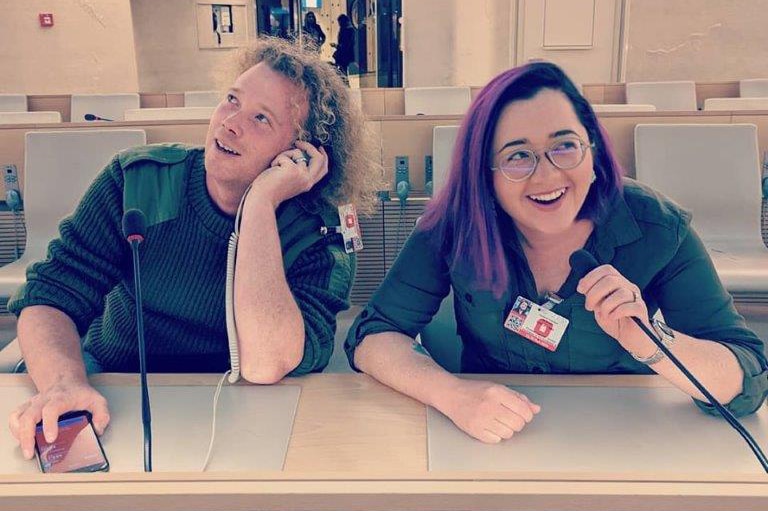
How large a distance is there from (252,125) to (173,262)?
0.32 metres

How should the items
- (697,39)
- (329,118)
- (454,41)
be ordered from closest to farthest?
(329,118)
(454,41)
(697,39)

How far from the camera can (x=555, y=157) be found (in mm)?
1146

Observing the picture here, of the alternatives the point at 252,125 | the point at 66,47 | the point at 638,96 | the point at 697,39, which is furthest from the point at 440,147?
the point at 66,47

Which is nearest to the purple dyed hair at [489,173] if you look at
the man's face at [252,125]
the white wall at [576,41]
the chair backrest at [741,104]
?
the man's face at [252,125]

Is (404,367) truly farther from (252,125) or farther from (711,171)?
(711,171)

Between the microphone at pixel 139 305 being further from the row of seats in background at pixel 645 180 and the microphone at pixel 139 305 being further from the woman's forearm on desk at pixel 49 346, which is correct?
the row of seats in background at pixel 645 180

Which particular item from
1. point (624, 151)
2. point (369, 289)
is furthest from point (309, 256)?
point (624, 151)

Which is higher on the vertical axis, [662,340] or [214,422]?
[662,340]

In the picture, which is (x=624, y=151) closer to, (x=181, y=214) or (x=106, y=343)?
(x=181, y=214)

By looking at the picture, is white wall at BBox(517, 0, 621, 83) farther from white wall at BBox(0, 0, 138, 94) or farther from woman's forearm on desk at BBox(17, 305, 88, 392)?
woman's forearm on desk at BBox(17, 305, 88, 392)

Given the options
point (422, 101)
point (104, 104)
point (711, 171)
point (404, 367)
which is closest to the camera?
point (404, 367)

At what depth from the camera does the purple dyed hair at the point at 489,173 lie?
1.17 metres

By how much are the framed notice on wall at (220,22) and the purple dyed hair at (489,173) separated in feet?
26.5

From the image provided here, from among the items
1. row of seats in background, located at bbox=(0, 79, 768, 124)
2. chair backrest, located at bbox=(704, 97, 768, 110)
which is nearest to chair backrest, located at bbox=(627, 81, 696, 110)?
row of seats in background, located at bbox=(0, 79, 768, 124)
